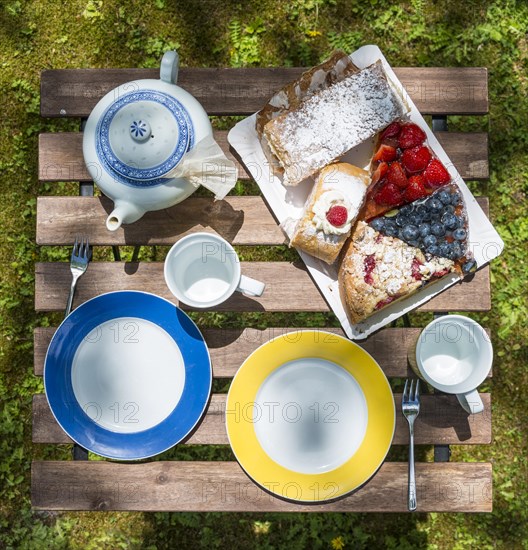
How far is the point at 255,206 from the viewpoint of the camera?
1.82 meters

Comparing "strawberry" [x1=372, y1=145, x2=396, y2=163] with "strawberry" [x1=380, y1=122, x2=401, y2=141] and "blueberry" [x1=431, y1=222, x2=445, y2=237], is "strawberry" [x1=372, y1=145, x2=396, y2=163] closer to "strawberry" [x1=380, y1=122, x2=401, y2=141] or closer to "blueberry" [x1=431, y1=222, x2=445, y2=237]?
"strawberry" [x1=380, y1=122, x2=401, y2=141]

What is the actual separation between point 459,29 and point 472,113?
33.5 inches

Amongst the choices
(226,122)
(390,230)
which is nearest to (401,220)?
(390,230)

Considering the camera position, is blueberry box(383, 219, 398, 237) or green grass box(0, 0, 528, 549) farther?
green grass box(0, 0, 528, 549)

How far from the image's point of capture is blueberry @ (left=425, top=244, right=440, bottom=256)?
5.74ft

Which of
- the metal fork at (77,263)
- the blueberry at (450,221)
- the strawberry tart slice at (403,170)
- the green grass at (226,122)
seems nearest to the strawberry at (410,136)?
the strawberry tart slice at (403,170)

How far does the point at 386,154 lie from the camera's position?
5.81 feet

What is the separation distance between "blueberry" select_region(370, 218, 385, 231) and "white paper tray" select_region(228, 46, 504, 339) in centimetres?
16

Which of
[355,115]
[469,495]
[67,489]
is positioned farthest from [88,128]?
[469,495]

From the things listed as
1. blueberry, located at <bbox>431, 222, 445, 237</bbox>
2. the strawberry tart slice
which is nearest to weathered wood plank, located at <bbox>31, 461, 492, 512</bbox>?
blueberry, located at <bbox>431, 222, 445, 237</bbox>

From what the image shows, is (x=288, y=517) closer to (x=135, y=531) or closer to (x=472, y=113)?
(x=135, y=531)

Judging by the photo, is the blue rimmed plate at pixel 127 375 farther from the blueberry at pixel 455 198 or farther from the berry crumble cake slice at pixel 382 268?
the blueberry at pixel 455 198

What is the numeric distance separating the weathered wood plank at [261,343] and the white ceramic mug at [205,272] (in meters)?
0.13

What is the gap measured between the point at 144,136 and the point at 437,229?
835mm
